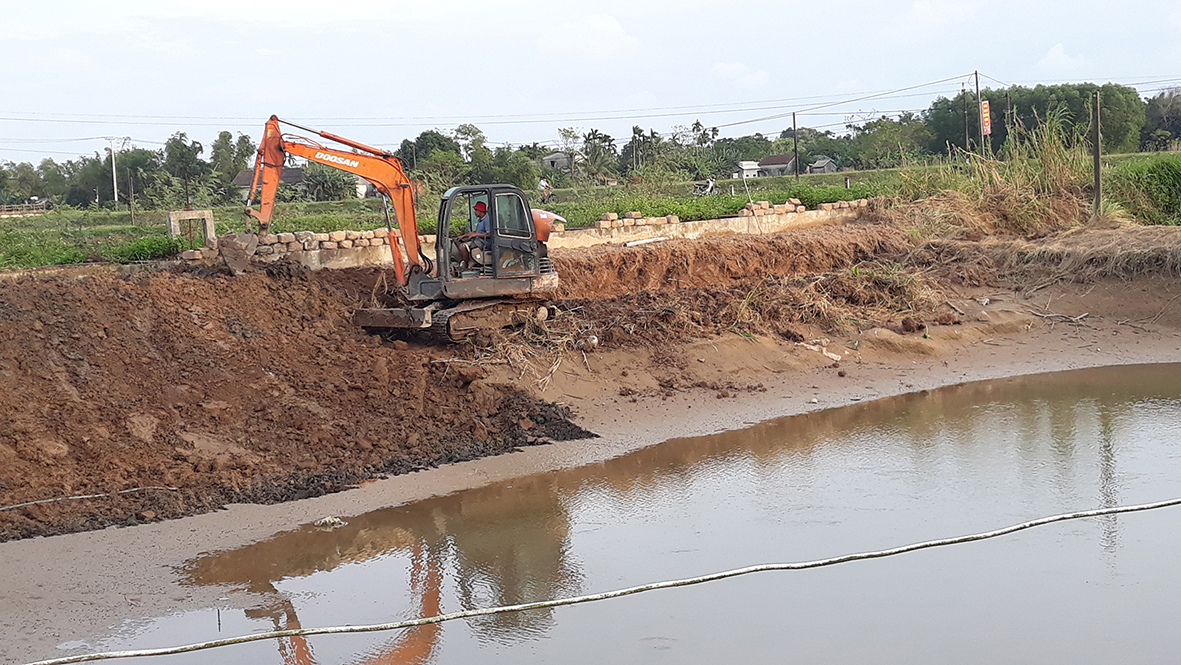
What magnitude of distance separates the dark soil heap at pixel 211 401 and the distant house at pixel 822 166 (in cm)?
4743

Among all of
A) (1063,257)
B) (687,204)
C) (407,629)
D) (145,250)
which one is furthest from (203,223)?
(1063,257)

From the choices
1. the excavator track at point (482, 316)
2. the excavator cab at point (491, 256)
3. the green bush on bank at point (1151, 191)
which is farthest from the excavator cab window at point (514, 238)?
the green bush on bank at point (1151, 191)

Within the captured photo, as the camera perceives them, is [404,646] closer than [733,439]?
Yes

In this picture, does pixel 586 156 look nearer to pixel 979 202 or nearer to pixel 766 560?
pixel 979 202

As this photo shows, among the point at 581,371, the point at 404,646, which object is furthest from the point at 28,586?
the point at 581,371

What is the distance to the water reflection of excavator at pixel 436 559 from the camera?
6176 millimetres

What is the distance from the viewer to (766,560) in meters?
7.13

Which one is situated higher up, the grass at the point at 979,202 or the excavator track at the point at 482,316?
the grass at the point at 979,202

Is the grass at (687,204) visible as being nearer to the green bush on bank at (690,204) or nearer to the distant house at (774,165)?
the green bush on bank at (690,204)

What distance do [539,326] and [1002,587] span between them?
7.15 m

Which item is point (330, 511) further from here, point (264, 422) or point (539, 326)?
point (539, 326)

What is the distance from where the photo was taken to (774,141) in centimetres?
7219

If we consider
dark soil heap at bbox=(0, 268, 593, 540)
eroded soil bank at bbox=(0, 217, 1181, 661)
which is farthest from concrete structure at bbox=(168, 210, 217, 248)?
eroded soil bank at bbox=(0, 217, 1181, 661)

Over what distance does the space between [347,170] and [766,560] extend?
24.4 feet
